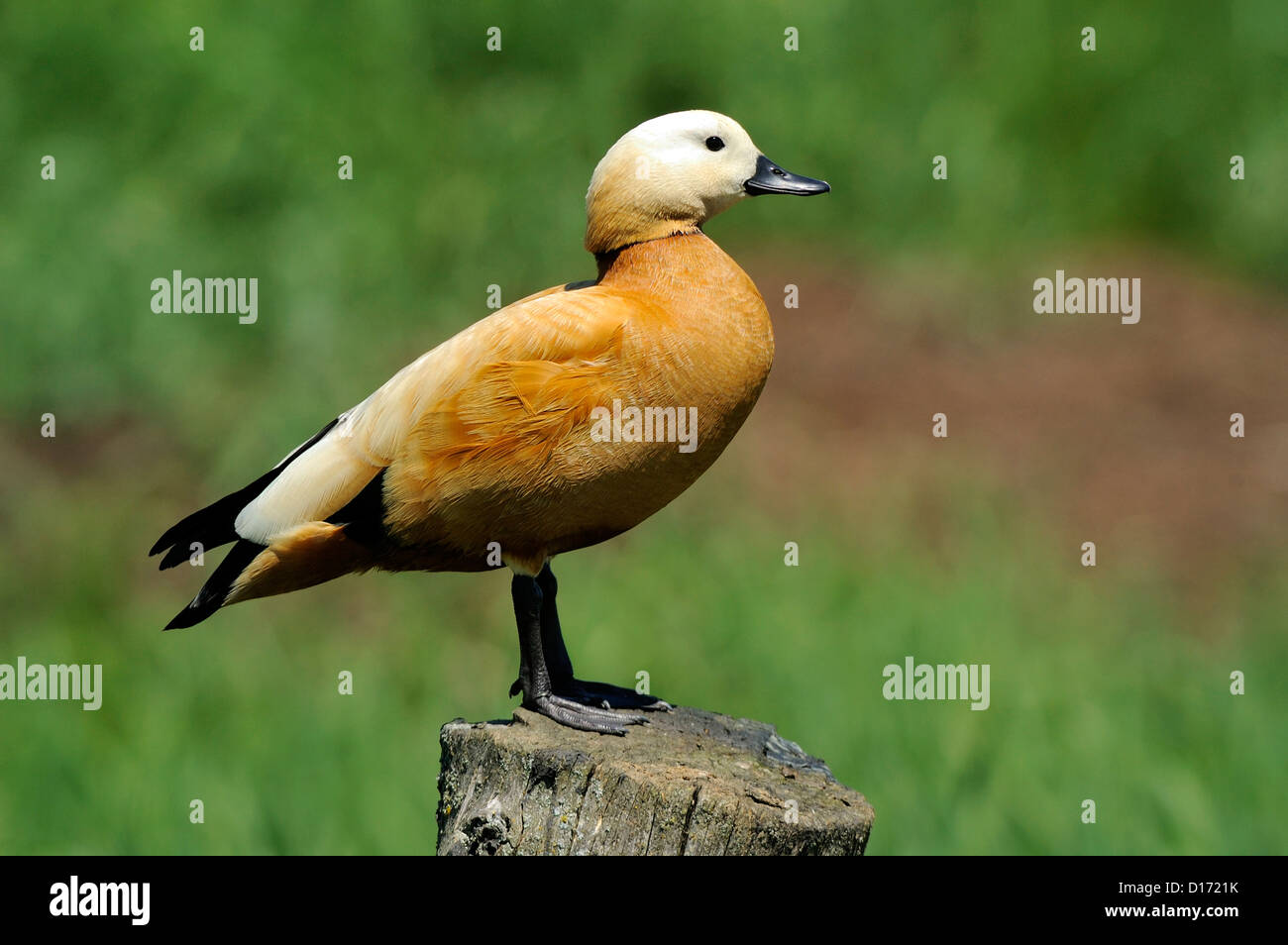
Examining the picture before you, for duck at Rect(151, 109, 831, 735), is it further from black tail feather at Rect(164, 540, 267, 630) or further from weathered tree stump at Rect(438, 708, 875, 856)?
weathered tree stump at Rect(438, 708, 875, 856)

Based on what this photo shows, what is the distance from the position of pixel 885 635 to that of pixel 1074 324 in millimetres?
5119

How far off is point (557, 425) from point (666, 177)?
96 centimetres

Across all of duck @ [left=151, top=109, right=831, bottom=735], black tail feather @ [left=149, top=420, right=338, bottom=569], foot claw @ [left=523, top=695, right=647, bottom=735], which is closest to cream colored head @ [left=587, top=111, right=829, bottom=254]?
duck @ [left=151, top=109, right=831, bottom=735]

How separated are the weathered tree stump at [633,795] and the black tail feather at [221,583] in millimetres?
938

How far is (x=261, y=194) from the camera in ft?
43.0

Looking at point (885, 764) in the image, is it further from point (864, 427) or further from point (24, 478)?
point (24, 478)

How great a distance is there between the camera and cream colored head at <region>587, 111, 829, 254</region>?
5.43 meters

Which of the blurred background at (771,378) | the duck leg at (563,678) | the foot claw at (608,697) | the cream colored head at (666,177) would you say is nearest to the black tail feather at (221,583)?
the duck leg at (563,678)

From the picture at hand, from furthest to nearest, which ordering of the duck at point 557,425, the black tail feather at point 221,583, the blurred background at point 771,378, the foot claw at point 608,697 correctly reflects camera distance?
1. the blurred background at point 771,378
2. the foot claw at point 608,697
3. the black tail feather at point 221,583
4. the duck at point 557,425

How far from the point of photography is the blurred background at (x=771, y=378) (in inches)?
367

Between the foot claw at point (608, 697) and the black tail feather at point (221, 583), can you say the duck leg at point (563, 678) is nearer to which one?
the foot claw at point (608, 697)

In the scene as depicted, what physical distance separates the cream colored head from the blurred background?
398 cm

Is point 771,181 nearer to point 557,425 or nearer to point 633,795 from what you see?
point 557,425

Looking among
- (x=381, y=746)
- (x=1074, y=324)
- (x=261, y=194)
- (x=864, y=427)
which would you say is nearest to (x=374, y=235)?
(x=261, y=194)
